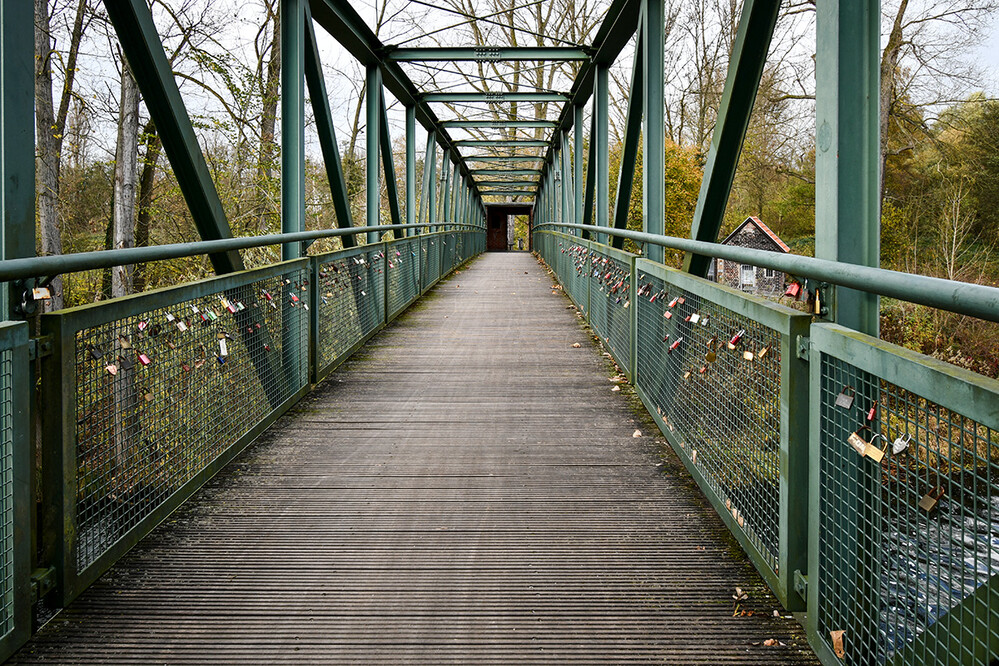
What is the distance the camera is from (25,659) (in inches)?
75.5

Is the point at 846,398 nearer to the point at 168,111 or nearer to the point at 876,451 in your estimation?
the point at 876,451

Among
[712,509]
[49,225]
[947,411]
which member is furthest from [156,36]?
[49,225]

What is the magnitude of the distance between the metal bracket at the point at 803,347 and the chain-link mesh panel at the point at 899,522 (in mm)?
121

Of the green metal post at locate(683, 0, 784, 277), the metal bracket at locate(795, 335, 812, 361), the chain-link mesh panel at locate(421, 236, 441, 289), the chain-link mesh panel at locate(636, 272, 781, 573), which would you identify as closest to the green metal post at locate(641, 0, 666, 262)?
the green metal post at locate(683, 0, 784, 277)

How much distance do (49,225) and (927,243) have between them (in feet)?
53.4

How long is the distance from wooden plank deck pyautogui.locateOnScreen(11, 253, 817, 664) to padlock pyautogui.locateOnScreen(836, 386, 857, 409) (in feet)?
2.09

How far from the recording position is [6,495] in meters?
1.89

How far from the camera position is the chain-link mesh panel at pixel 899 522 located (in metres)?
1.35

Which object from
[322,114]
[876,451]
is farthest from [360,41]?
[876,451]

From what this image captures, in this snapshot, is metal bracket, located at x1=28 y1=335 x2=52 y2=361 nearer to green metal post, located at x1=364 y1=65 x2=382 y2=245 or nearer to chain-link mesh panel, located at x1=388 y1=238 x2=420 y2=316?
chain-link mesh panel, located at x1=388 y1=238 x2=420 y2=316

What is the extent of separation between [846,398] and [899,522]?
0.27 m

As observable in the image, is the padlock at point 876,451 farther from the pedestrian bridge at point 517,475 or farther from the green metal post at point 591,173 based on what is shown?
the green metal post at point 591,173

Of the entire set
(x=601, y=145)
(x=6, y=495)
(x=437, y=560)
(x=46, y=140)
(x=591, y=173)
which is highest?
(x=601, y=145)

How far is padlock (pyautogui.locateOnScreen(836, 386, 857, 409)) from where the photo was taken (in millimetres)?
1707
